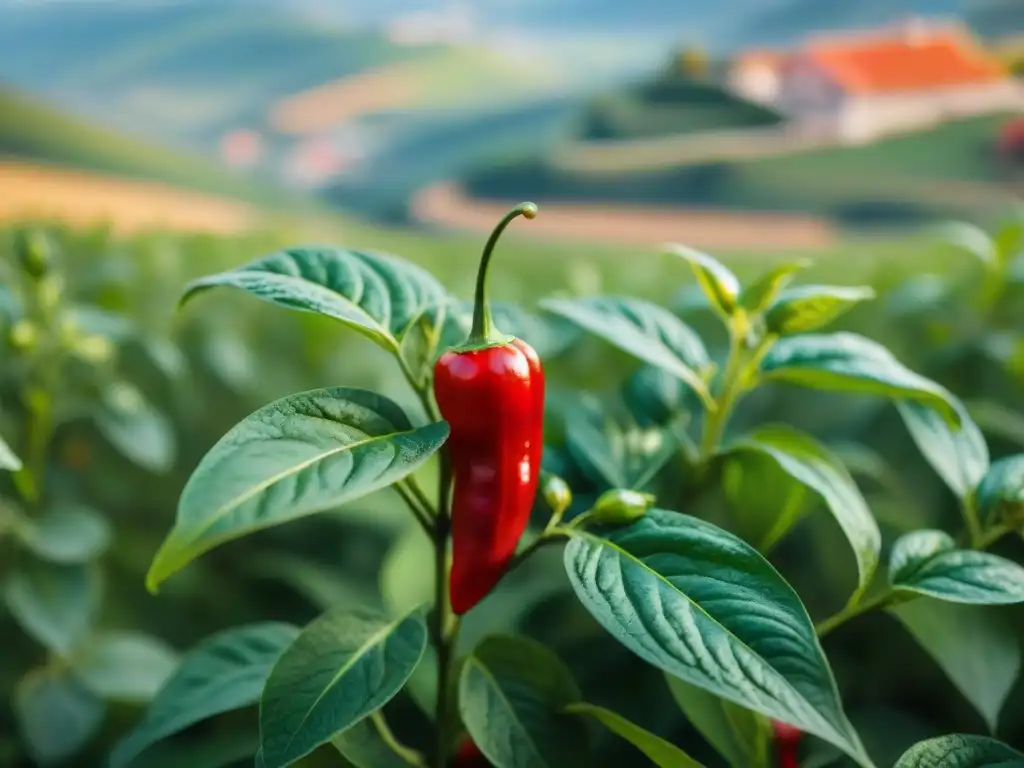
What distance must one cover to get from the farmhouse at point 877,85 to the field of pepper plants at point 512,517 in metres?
0.64

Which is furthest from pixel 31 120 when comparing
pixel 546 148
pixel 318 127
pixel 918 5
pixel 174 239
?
pixel 918 5

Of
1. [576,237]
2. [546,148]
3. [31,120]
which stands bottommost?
[576,237]

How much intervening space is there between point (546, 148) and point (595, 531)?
1.52 metres

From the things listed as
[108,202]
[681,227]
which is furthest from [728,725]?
[108,202]

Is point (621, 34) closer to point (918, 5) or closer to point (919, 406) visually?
point (918, 5)

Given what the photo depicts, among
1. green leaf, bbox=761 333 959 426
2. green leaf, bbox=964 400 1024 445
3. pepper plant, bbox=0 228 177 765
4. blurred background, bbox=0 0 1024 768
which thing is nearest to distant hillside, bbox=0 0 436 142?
blurred background, bbox=0 0 1024 768

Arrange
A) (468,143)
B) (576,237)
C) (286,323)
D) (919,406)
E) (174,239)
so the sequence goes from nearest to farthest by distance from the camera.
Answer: (919,406)
(286,323)
(174,239)
(576,237)
(468,143)

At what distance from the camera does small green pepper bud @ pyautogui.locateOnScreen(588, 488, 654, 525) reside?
42cm

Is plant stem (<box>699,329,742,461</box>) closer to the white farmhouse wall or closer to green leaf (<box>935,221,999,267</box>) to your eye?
green leaf (<box>935,221,999,267</box>)

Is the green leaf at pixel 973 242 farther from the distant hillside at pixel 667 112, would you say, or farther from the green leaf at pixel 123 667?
the distant hillside at pixel 667 112

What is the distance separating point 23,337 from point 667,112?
51.7 inches

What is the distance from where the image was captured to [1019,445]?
2.33 ft

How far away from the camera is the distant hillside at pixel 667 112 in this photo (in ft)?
5.49

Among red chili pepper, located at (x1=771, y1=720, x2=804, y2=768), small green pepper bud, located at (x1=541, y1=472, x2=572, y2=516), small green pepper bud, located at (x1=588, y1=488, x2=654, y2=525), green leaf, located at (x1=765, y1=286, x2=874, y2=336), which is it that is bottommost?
red chili pepper, located at (x1=771, y1=720, x2=804, y2=768)
